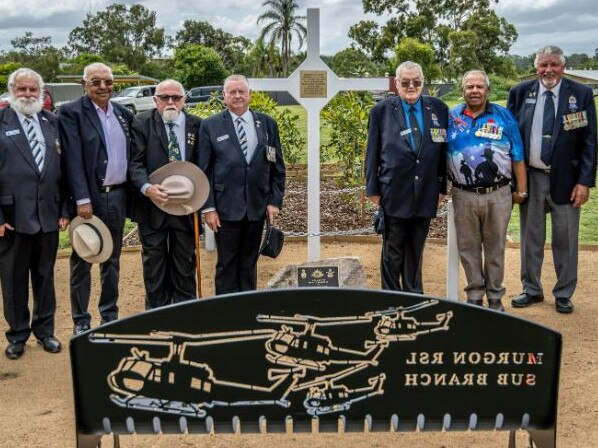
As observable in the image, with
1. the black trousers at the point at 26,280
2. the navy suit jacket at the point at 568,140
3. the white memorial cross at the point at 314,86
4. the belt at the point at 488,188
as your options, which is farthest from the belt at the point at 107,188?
the navy suit jacket at the point at 568,140

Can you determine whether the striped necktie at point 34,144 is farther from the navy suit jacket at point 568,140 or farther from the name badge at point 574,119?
the name badge at point 574,119

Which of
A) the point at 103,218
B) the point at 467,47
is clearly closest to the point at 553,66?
the point at 103,218

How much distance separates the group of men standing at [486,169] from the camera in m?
5.08

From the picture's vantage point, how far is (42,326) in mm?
5098

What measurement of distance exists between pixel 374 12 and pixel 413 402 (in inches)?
2243

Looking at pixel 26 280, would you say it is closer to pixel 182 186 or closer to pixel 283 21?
pixel 182 186

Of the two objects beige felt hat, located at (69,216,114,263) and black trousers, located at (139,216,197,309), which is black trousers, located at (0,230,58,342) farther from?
black trousers, located at (139,216,197,309)

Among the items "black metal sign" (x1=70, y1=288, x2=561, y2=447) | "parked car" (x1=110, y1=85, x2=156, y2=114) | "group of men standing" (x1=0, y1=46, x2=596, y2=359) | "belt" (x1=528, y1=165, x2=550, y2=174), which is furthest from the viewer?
"parked car" (x1=110, y1=85, x2=156, y2=114)

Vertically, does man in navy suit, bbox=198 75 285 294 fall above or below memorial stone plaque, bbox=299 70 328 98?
below

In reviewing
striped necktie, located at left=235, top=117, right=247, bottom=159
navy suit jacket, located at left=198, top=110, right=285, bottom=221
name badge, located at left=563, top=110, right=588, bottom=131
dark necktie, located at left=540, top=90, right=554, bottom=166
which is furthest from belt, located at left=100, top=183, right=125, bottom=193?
name badge, located at left=563, top=110, right=588, bottom=131

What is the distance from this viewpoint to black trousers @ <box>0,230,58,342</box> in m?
4.86

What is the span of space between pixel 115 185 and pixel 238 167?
86 cm

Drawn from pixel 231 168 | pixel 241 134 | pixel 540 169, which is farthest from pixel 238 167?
pixel 540 169

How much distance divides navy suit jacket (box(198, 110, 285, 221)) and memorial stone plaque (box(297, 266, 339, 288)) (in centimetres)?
51
